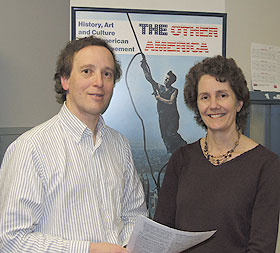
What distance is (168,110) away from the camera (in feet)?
7.44

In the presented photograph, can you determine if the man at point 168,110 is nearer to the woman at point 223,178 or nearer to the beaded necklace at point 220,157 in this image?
the woman at point 223,178

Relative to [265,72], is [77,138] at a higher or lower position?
lower

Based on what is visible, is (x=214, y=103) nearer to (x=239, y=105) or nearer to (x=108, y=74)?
(x=239, y=105)

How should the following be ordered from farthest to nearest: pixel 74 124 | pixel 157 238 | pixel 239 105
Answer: pixel 239 105, pixel 74 124, pixel 157 238

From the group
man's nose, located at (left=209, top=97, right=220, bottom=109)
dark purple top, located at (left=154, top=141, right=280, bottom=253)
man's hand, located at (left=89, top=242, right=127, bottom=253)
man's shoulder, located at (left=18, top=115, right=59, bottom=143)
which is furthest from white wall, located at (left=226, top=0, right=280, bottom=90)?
man's hand, located at (left=89, top=242, right=127, bottom=253)

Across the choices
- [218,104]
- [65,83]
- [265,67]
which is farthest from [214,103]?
[265,67]

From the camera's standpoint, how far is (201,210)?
1.55m

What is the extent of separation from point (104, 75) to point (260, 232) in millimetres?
833

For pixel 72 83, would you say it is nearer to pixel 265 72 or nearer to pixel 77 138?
pixel 77 138

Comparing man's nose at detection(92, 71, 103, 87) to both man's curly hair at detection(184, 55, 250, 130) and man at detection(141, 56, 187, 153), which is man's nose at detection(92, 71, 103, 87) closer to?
man's curly hair at detection(184, 55, 250, 130)

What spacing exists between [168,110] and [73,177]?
95 centimetres

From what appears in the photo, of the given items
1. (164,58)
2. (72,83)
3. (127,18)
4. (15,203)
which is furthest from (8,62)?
A: (15,203)

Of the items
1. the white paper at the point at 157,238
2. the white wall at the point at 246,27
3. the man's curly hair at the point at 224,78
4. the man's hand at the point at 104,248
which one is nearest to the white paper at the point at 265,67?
the white wall at the point at 246,27

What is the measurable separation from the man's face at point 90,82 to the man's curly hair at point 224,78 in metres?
0.36
